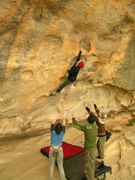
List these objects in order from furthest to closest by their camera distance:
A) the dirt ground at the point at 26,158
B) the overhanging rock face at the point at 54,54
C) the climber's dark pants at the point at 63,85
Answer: the climber's dark pants at the point at 63,85, the overhanging rock face at the point at 54,54, the dirt ground at the point at 26,158

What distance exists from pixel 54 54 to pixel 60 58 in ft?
0.84

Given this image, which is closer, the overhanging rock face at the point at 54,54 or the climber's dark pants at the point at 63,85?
the overhanging rock face at the point at 54,54

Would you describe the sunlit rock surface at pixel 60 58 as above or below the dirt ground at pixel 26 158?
above

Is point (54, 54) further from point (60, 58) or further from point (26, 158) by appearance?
point (26, 158)

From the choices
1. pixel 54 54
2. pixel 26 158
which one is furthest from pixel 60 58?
pixel 26 158

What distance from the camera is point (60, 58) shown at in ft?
17.2

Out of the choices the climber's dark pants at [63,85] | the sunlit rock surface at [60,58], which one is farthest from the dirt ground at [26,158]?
the climber's dark pants at [63,85]

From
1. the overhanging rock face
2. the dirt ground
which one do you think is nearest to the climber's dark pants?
the overhanging rock face

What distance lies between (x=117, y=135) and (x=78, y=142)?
1745 mm

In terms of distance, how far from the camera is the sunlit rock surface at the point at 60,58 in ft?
14.0

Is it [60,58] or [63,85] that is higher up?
[60,58]

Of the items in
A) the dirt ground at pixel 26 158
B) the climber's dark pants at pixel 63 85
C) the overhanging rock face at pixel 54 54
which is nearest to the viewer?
the dirt ground at pixel 26 158

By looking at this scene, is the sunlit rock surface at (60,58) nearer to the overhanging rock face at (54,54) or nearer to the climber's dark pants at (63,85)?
the overhanging rock face at (54,54)

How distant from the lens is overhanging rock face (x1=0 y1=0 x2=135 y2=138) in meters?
4.24
